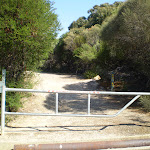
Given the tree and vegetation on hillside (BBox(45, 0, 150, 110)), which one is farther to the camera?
vegetation on hillside (BBox(45, 0, 150, 110))

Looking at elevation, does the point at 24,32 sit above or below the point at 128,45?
below

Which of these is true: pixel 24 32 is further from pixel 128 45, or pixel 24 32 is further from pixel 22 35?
pixel 128 45

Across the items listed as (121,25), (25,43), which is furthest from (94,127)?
(121,25)

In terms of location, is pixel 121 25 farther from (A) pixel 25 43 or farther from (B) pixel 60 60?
(B) pixel 60 60

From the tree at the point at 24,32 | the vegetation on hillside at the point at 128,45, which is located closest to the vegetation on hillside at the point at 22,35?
the tree at the point at 24,32

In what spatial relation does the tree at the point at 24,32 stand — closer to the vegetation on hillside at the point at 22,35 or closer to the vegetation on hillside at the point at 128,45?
the vegetation on hillside at the point at 22,35

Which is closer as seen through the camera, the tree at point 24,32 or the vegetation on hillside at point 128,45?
the tree at point 24,32

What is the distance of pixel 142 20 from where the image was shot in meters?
7.95

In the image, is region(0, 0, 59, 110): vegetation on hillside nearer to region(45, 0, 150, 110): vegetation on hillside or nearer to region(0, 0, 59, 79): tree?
region(0, 0, 59, 79): tree

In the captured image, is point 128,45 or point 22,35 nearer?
point 22,35

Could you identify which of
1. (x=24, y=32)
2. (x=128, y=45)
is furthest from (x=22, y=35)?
(x=128, y=45)

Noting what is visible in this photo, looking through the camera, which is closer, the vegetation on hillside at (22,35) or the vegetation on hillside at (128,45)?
the vegetation on hillside at (22,35)

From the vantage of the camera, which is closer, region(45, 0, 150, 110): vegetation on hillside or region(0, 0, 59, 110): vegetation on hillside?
region(0, 0, 59, 110): vegetation on hillside

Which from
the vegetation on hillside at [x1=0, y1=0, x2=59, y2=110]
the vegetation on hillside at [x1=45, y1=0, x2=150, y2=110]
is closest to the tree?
the vegetation on hillside at [x1=0, y1=0, x2=59, y2=110]
